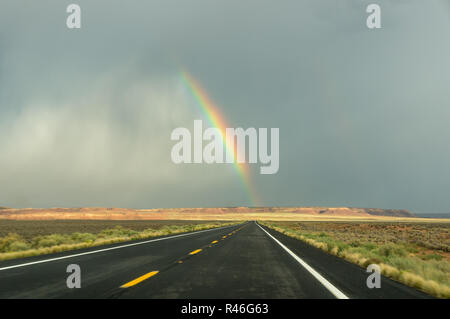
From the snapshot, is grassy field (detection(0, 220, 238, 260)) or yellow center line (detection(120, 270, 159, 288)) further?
grassy field (detection(0, 220, 238, 260))

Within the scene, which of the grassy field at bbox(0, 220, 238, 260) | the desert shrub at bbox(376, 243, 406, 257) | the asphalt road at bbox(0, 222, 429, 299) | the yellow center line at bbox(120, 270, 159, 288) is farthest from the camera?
Result: the desert shrub at bbox(376, 243, 406, 257)

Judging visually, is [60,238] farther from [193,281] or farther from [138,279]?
[193,281]

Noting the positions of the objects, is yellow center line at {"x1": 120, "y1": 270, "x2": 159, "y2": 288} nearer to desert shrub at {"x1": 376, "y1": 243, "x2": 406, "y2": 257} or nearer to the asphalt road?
the asphalt road

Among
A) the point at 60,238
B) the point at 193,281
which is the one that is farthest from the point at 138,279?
the point at 60,238

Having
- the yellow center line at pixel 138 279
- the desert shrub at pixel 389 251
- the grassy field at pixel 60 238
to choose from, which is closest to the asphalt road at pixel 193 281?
the yellow center line at pixel 138 279

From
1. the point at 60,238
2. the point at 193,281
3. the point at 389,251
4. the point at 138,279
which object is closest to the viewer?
the point at 193,281

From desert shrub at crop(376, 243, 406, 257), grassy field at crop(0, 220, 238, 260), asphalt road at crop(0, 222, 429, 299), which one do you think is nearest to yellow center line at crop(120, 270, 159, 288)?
asphalt road at crop(0, 222, 429, 299)

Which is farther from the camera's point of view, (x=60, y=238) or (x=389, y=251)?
(x=60, y=238)

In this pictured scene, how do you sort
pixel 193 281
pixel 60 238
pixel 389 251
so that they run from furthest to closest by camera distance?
pixel 60 238, pixel 389 251, pixel 193 281

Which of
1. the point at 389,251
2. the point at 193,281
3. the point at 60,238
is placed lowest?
the point at 60,238

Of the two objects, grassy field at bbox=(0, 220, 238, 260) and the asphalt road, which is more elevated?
the asphalt road

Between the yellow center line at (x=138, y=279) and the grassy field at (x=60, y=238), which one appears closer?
the yellow center line at (x=138, y=279)

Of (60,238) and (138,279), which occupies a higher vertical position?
(138,279)

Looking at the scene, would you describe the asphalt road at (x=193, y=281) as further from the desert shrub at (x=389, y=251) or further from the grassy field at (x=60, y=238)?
the desert shrub at (x=389, y=251)
